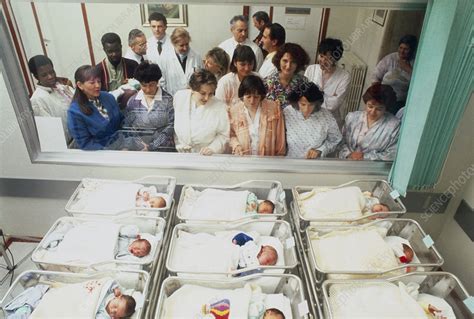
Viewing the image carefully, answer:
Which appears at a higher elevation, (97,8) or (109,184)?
(97,8)

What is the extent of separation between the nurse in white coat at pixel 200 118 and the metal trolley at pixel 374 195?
0.60 m

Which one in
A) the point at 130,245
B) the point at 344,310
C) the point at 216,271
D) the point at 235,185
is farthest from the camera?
the point at 235,185

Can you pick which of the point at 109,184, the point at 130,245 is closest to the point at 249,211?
the point at 130,245

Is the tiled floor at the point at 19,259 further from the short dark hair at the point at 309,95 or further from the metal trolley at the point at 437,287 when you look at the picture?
the short dark hair at the point at 309,95

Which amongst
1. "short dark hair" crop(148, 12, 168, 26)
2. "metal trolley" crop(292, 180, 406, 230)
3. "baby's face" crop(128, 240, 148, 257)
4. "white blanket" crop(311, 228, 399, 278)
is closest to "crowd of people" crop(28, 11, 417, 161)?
"short dark hair" crop(148, 12, 168, 26)

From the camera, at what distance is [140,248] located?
1.82 m

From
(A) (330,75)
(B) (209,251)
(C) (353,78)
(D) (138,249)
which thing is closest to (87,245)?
(D) (138,249)

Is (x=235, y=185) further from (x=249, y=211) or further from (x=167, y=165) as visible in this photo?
(x=167, y=165)

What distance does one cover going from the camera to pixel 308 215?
2051 mm

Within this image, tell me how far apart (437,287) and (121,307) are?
1605mm

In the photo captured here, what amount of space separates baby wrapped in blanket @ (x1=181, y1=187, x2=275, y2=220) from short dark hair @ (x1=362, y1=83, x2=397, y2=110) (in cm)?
90

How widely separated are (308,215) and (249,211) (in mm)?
357

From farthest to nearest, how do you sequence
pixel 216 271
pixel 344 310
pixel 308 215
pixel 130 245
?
pixel 308 215 < pixel 130 245 < pixel 216 271 < pixel 344 310

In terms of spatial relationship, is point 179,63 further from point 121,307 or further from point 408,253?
point 408,253
